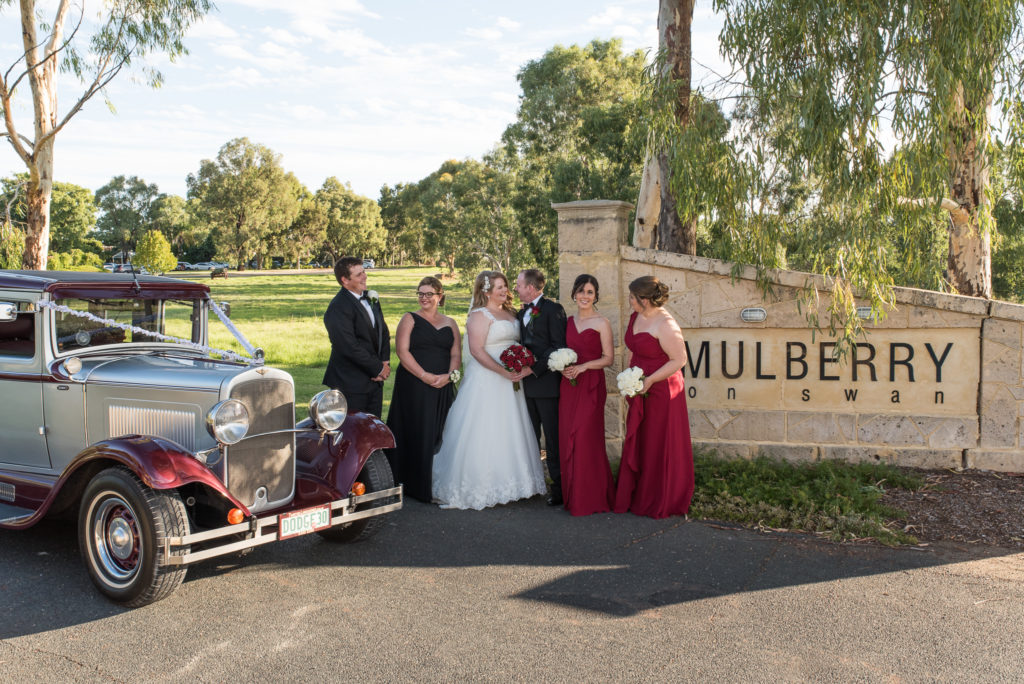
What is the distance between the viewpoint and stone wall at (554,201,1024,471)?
7234 millimetres

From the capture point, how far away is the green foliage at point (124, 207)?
3816 inches

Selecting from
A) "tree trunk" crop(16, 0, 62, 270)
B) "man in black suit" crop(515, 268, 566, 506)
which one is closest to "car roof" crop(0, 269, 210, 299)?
"man in black suit" crop(515, 268, 566, 506)

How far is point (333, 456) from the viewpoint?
5.55m

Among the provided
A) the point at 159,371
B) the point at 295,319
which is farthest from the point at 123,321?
the point at 295,319

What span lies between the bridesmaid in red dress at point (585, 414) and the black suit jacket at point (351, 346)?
1.74 m

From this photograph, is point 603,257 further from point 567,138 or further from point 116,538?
point 567,138

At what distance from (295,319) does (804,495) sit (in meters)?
26.1

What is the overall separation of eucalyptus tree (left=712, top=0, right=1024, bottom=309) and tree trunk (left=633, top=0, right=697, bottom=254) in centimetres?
293

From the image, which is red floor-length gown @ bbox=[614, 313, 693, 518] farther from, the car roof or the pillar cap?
the car roof

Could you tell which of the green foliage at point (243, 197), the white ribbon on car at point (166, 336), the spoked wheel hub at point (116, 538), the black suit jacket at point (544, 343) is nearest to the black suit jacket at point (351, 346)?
the white ribbon on car at point (166, 336)

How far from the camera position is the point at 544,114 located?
35.3 meters

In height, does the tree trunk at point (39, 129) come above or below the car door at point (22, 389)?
above

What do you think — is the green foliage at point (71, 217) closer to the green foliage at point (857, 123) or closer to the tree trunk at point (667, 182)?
the tree trunk at point (667, 182)

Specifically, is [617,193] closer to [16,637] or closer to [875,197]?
[875,197]
